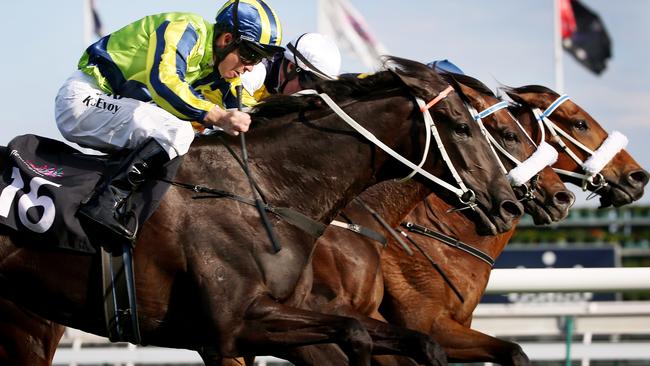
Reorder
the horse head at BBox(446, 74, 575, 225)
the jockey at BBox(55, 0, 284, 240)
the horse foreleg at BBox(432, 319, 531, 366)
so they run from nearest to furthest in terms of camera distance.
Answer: the jockey at BBox(55, 0, 284, 240) < the horse foreleg at BBox(432, 319, 531, 366) < the horse head at BBox(446, 74, 575, 225)

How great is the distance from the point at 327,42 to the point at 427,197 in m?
1.07

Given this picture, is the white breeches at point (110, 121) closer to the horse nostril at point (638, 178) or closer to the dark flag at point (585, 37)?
the horse nostril at point (638, 178)

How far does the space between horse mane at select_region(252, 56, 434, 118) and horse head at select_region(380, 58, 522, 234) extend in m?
0.09

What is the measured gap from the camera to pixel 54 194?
4.47 meters

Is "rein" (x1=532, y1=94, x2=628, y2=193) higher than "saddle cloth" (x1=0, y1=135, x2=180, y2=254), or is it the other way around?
"rein" (x1=532, y1=94, x2=628, y2=193)

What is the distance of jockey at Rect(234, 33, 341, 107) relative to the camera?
5.83 meters

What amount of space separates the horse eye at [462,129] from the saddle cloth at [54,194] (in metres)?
1.14

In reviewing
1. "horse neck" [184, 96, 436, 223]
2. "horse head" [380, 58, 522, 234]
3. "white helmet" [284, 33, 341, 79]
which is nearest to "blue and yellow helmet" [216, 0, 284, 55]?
"horse neck" [184, 96, 436, 223]

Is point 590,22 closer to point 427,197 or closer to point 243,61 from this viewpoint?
point 427,197

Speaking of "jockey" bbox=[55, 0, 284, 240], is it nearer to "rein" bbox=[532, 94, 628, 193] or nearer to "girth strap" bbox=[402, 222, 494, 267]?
"girth strap" bbox=[402, 222, 494, 267]

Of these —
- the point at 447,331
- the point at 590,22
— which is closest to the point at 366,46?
the point at 590,22

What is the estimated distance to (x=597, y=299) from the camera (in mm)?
11945

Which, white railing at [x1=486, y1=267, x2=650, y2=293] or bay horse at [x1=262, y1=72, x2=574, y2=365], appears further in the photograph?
white railing at [x1=486, y1=267, x2=650, y2=293]

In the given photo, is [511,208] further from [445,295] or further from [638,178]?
[638,178]
